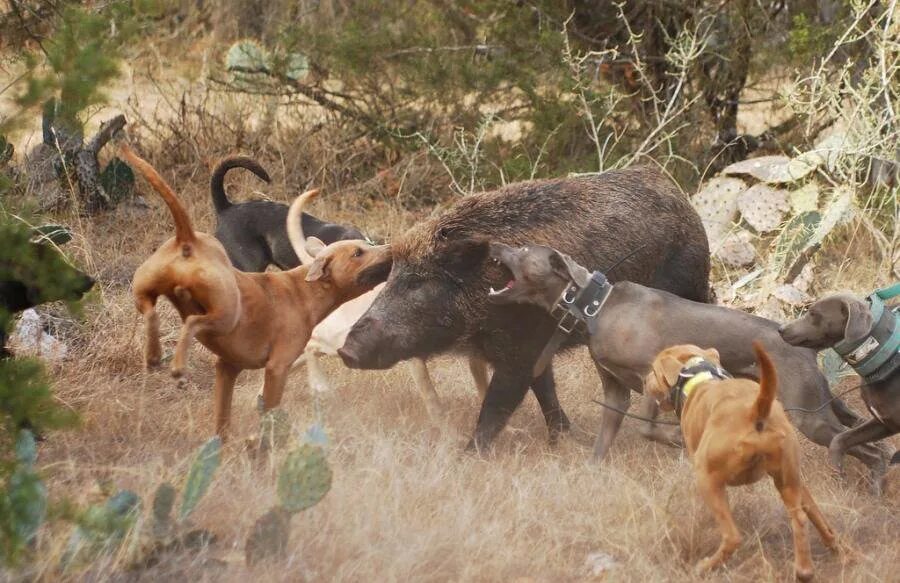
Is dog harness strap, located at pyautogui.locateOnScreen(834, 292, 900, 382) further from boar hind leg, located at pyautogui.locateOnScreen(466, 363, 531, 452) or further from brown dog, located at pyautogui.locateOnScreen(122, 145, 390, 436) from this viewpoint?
brown dog, located at pyautogui.locateOnScreen(122, 145, 390, 436)

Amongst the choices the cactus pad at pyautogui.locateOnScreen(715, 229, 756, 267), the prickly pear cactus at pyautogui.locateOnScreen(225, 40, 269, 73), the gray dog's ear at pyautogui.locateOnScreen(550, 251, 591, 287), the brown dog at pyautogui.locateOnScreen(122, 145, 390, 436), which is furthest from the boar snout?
the prickly pear cactus at pyautogui.locateOnScreen(225, 40, 269, 73)

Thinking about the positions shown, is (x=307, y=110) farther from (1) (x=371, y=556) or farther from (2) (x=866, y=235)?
(1) (x=371, y=556)

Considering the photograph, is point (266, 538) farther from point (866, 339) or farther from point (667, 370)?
point (866, 339)

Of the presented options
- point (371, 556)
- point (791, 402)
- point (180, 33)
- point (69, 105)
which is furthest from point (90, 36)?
point (180, 33)

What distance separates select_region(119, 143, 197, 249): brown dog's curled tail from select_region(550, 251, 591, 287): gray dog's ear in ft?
5.91

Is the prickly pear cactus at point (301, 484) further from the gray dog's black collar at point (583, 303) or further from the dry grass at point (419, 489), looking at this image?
the gray dog's black collar at point (583, 303)

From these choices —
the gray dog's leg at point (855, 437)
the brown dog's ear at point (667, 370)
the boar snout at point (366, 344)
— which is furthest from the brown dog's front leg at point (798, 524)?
the boar snout at point (366, 344)

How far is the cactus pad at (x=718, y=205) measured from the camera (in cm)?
988

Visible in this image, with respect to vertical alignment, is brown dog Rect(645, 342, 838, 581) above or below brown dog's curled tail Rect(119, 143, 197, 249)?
below

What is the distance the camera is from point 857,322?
5496mm

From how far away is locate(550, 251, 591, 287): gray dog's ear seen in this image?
238 inches

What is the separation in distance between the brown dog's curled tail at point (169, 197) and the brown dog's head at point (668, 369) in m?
2.02

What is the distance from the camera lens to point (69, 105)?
145 inches

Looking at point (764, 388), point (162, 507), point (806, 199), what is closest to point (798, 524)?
point (764, 388)
